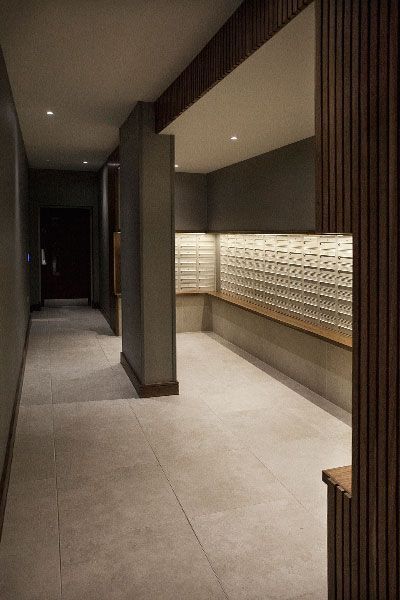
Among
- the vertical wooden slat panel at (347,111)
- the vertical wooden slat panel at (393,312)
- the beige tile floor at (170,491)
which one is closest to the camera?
the vertical wooden slat panel at (393,312)

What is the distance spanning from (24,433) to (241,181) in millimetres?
4327

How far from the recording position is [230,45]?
10.1 ft

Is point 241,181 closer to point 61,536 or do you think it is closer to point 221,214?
point 221,214

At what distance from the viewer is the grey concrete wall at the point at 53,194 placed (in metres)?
10.5

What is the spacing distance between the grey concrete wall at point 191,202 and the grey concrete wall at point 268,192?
0.23 metres

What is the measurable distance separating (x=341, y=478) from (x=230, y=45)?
2.42 m

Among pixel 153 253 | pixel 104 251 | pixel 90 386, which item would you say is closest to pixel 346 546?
pixel 153 253

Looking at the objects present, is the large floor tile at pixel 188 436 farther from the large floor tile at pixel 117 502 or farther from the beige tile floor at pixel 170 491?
the large floor tile at pixel 117 502

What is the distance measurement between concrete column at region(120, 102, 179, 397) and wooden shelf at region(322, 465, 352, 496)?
10.7 feet

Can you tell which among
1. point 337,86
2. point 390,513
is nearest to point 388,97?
point 337,86

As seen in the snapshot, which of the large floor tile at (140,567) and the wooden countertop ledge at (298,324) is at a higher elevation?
the wooden countertop ledge at (298,324)

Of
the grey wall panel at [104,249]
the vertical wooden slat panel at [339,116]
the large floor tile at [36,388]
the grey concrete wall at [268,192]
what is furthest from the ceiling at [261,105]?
the grey wall panel at [104,249]

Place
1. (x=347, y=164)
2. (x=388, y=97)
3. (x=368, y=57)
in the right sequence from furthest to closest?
(x=347, y=164)
(x=368, y=57)
(x=388, y=97)

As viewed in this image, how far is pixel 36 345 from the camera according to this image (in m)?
7.42
